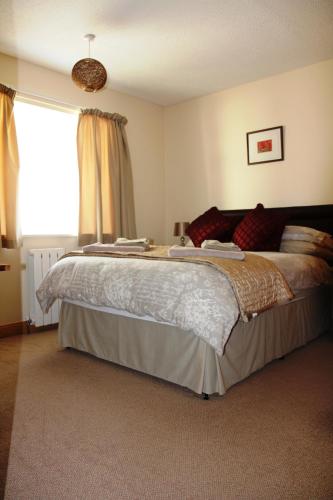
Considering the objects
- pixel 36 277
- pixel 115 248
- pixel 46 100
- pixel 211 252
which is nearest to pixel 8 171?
pixel 46 100

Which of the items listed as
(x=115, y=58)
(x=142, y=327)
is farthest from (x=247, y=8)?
(x=142, y=327)

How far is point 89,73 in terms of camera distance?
3111mm

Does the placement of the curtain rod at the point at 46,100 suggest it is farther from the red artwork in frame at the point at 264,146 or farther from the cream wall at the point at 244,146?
the red artwork in frame at the point at 264,146

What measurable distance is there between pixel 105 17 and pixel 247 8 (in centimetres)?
117

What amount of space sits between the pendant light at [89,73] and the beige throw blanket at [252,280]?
158 cm

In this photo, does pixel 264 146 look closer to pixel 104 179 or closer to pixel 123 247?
pixel 104 179

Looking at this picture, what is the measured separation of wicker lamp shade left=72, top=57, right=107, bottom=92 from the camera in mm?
3100

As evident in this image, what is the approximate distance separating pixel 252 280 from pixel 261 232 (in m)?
1.34

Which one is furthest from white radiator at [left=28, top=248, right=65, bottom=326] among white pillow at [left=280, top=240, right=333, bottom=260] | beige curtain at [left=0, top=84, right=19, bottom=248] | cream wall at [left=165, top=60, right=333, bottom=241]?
white pillow at [left=280, top=240, right=333, bottom=260]

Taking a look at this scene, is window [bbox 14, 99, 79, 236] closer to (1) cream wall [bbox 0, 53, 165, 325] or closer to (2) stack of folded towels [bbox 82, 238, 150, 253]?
(1) cream wall [bbox 0, 53, 165, 325]

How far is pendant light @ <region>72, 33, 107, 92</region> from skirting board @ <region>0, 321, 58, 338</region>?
2.42 meters

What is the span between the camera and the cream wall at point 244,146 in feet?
13.1

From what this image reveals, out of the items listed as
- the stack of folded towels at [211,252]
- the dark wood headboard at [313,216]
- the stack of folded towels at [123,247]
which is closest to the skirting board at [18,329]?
the stack of folded towels at [123,247]

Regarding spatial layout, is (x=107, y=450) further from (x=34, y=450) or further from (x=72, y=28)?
(x=72, y=28)
